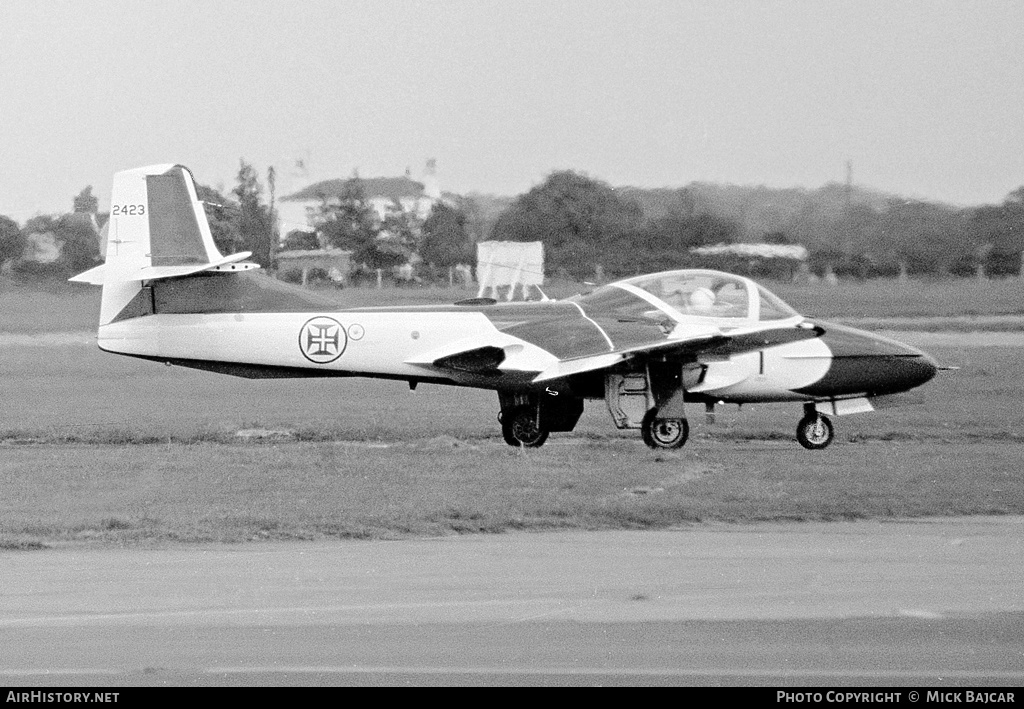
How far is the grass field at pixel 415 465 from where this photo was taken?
1088 cm

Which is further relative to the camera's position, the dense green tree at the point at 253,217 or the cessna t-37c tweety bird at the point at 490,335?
the dense green tree at the point at 253,217

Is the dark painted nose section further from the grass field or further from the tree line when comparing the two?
the tree line

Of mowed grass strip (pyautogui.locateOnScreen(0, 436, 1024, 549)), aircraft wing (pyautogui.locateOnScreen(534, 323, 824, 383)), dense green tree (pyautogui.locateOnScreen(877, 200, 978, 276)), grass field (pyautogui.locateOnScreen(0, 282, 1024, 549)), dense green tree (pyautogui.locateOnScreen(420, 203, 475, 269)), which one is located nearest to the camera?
mowed grass strip (pyautogui.locateOnScreen(0, 436, 1024, 549))

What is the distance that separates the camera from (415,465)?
561 inches

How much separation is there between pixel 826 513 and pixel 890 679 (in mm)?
4878

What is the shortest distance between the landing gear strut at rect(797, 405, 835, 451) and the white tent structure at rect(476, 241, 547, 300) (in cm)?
1170

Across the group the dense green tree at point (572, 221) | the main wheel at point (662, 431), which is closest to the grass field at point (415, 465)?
the main wheel at point (662, 431)

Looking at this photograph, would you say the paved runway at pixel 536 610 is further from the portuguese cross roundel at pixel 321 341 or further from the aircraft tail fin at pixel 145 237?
the aircraft tail fin at pixel 145 237

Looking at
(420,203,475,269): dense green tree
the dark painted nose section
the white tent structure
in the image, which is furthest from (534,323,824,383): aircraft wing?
(420,203,475,269): dense green tree

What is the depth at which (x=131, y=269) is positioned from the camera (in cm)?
1620

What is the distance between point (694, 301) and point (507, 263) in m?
12.7

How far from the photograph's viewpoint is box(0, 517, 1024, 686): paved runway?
21.3 ft

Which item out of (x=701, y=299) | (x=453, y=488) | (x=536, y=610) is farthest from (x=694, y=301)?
(x=536, y=610)

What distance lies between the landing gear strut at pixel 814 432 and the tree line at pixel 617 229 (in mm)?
9963
